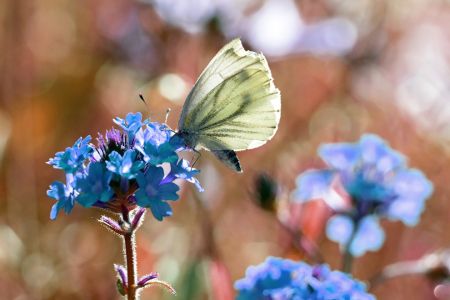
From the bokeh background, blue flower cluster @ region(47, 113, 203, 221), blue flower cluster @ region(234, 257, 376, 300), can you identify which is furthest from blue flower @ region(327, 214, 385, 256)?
blue flower cluster @ region(47, 113, 203, 221)

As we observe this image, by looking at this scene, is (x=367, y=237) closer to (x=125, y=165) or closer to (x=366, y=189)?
(x=366, y=189)

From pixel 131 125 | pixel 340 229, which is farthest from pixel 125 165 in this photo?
pixel 340 229

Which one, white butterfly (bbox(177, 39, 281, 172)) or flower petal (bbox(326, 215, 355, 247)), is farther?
flower petal (bbox(326, 215, 355, 247))

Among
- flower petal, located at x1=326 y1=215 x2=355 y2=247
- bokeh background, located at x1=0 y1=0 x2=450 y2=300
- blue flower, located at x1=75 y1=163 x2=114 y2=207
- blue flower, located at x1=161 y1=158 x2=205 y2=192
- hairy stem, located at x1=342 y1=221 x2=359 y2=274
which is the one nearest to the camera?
blue flower, located at x1=75 y1=163 x2=114 y2=207

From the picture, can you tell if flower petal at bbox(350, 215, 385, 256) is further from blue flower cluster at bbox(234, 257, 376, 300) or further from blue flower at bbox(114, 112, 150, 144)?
blue flower at bbox(114, 112, 150, 144)

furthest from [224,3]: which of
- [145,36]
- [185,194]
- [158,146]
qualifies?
[158,146]
